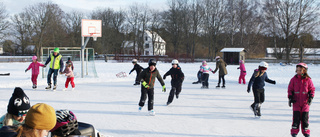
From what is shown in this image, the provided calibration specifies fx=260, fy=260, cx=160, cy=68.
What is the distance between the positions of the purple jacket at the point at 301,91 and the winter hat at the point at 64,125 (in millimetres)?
4022

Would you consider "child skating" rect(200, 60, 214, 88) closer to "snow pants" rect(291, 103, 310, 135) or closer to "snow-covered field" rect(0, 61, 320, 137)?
"snow-covered field" rect(0, 61, 320, 137)

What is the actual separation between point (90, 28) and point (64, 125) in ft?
52.7

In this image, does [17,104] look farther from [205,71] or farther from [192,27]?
[192,27]

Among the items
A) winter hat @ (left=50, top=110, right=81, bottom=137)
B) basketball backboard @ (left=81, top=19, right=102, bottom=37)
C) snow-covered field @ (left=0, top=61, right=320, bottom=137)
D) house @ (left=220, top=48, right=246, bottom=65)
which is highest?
basketball backboard @ (left=81, top=19, right=102, bottom=37)

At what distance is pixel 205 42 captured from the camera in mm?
48938

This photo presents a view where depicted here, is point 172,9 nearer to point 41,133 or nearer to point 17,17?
point 17,17

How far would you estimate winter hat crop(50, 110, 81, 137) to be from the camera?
201 cm

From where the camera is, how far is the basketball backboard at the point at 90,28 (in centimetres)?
1697

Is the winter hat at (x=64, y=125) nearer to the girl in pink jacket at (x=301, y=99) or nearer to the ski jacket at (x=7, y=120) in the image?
the ski jacket at (x=7, y=120)

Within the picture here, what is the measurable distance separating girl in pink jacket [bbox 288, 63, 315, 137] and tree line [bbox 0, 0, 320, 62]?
1266 inches

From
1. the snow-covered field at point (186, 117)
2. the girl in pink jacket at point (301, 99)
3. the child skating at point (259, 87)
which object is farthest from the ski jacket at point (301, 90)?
the child skating at point (259, 87)

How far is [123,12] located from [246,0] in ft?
87.2

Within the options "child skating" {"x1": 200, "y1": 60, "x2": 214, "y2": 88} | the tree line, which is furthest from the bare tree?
"child skating" {"x1": 200, "y1": 60, "x2": 214, "y2": 88}

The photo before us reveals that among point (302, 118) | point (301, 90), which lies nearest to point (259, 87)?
point (301, 90)
